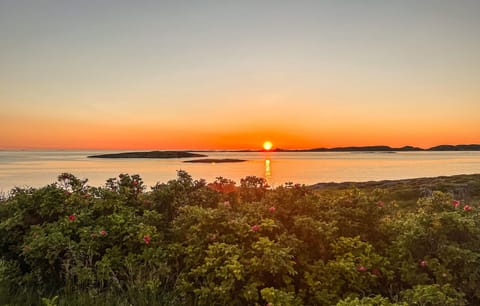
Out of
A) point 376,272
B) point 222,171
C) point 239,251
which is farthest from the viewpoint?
point 222,171

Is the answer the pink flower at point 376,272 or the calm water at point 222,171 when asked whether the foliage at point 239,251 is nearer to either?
the pink flower at point 376,272

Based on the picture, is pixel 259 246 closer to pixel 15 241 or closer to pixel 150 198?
pixel 150 198

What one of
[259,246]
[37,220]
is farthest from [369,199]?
[37,220]

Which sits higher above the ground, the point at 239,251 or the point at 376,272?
the point at 239,251

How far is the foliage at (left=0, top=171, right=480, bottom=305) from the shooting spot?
4.29m

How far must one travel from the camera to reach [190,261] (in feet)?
15.2

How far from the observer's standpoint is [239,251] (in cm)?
437

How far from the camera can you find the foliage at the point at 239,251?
4.29 m

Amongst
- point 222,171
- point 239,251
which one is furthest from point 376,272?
point 222,171

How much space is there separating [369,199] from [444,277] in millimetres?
1522

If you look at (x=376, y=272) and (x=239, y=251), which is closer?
(x=239, y=251)

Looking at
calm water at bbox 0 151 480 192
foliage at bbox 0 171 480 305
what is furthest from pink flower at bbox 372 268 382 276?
calm water at bbox 0 151 480 192

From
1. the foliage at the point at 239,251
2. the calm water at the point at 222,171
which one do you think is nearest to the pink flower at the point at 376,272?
the foliage at the point at 239,251

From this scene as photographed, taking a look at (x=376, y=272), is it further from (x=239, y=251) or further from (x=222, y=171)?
(x=222, y=171)
